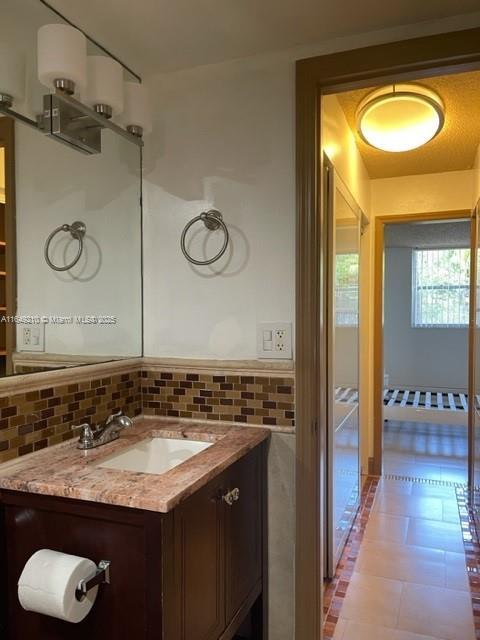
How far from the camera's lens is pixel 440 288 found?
6594 millimetres

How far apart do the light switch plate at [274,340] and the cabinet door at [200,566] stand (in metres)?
0.53

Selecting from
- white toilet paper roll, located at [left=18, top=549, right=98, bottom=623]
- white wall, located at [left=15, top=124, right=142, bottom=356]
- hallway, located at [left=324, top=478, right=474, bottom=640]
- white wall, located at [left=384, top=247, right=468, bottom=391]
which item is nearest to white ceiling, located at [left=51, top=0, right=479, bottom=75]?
white wall, located at [left=15, top=124, right=142, bottom=356]

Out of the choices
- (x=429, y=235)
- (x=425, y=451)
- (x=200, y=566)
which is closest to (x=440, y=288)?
(x=429, y=235)

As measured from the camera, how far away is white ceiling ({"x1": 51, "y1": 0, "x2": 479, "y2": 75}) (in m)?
1.40

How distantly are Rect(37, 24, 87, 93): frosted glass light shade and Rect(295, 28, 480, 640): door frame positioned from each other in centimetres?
73

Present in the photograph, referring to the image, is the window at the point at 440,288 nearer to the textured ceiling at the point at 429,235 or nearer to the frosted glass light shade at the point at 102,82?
the textured ceiling at the point at 429,235

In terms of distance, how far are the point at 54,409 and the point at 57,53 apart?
101cm

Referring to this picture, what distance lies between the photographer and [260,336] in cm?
169

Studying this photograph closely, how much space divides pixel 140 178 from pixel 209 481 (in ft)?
4.00

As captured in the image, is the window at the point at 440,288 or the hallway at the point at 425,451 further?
the window at the point at 440,288

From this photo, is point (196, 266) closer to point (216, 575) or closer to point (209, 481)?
point (209, 481)

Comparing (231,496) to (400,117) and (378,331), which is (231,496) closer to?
(400,117)

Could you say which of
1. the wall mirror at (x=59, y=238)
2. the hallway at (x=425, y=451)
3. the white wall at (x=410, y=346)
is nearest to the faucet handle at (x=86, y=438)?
the wall mirror at (x=59, y=238)

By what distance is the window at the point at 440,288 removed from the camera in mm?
6527
